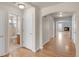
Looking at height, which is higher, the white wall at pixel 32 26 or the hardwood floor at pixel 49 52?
the white wall at pixel 32 26

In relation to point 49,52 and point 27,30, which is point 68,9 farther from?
point 27,30

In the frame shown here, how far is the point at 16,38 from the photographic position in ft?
24.7

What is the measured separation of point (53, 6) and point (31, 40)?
215 centimetres

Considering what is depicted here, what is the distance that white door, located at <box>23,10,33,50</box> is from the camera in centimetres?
592

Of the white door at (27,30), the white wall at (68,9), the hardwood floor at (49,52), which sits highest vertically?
the white wall at (68,9)

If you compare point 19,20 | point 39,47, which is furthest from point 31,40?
point 19,20

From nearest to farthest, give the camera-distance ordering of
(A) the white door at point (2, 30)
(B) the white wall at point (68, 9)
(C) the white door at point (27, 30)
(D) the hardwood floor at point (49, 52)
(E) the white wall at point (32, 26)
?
(A) the white door at point (2, 30), (D) the hardwood floor at point (49, 52), (B) the white wall at point (68, 9), (E) the white wall at point (32, 26), (C) the white door at point (27, 30)

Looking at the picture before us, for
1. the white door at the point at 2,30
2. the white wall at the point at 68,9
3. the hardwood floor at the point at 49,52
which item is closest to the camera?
the white door at the point at 2,30

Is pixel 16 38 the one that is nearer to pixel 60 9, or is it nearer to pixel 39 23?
pixel 39 23

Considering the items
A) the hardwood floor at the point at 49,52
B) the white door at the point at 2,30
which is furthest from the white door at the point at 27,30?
the white door at the point at 2,30

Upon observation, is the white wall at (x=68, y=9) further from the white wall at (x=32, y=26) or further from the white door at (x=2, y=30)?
the white door at (x=2, y=30)

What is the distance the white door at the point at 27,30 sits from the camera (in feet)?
19.4

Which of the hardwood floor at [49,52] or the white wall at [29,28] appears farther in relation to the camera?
the white wall at [29,28]

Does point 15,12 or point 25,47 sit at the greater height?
point 15,12
